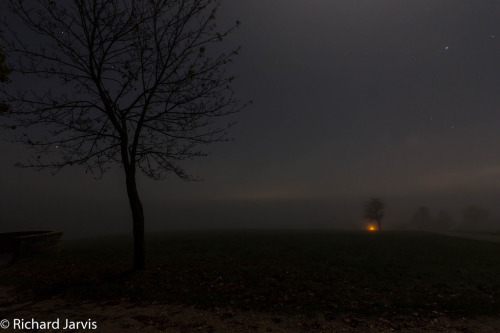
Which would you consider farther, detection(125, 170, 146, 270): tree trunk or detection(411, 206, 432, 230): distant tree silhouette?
detection(411, 206, 432, 230): distant tree silhouette

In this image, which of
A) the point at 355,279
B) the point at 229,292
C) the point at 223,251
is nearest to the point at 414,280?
the point at 355,279

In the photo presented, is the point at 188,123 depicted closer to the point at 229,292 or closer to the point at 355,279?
the point at 229,292

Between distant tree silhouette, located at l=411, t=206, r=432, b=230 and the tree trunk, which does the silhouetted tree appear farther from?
the tree trunk

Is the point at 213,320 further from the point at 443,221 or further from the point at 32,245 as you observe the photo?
the point at 443,221

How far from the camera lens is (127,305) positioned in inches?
361

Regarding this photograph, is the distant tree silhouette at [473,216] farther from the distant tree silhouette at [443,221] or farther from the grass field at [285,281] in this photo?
the grass field at [285,281]

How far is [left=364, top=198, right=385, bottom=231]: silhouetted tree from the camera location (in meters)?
73.6

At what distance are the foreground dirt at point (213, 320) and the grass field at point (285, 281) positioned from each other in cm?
51

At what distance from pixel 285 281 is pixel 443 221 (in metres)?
141

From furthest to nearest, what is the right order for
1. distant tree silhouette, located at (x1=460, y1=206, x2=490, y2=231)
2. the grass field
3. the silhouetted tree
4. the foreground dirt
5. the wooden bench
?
distant tree silhouette, located at (x1=460, y1=206, x2=490, y2=231) → the silhouetted tree → the wooden bench → the grass field → the foreground dirt

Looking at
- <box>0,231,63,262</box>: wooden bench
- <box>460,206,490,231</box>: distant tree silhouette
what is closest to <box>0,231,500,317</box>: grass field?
<box>0,231,63,262</box>: wooden bench

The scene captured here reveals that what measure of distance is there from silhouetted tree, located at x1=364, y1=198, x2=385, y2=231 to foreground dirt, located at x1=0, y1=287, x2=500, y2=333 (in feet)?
231

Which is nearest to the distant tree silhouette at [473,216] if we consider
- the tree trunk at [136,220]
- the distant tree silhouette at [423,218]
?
the distant tree silhouette at [423,218]

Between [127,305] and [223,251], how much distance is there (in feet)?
34.8
